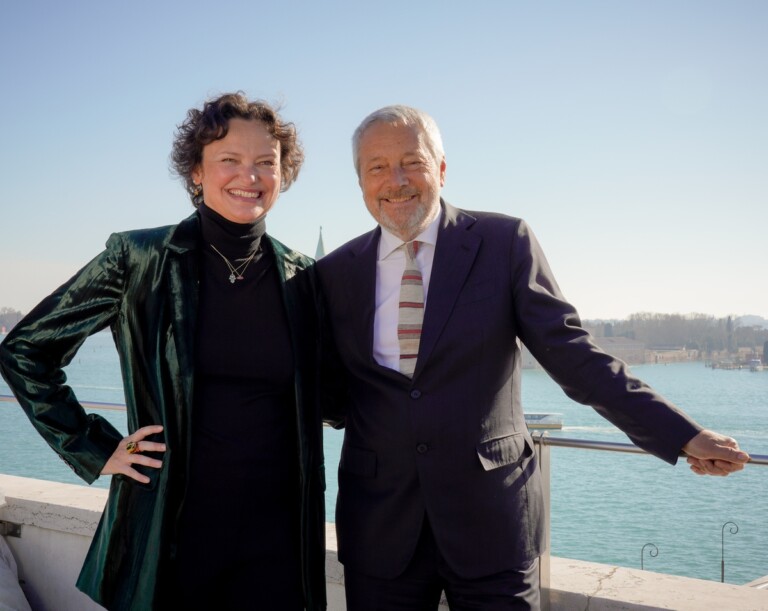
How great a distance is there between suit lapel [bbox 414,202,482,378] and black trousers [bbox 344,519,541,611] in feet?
1.51

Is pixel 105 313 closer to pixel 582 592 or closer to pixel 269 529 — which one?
pixel 269 529

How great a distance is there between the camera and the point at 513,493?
5.79 feet

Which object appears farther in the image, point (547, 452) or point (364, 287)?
point (547, 452)

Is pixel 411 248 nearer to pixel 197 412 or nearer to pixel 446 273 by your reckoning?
pixel 446 273

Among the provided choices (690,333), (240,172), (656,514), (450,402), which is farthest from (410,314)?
(690,333)

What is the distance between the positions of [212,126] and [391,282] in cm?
63

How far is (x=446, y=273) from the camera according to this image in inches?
72.3

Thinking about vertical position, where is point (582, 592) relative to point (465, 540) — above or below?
below

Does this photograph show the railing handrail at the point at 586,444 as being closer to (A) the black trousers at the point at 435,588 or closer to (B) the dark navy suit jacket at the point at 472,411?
(B) the dark navy suit jacket at the point at 472,411

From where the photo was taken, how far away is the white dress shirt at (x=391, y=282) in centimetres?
188

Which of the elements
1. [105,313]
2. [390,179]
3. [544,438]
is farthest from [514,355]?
[105,313]

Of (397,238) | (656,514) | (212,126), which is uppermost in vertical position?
(212,126)

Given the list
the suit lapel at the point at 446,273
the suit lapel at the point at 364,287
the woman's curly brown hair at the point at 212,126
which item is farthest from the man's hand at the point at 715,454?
the woman's curly brown hair at the point at 212,126

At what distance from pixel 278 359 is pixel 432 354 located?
16.1 inches
